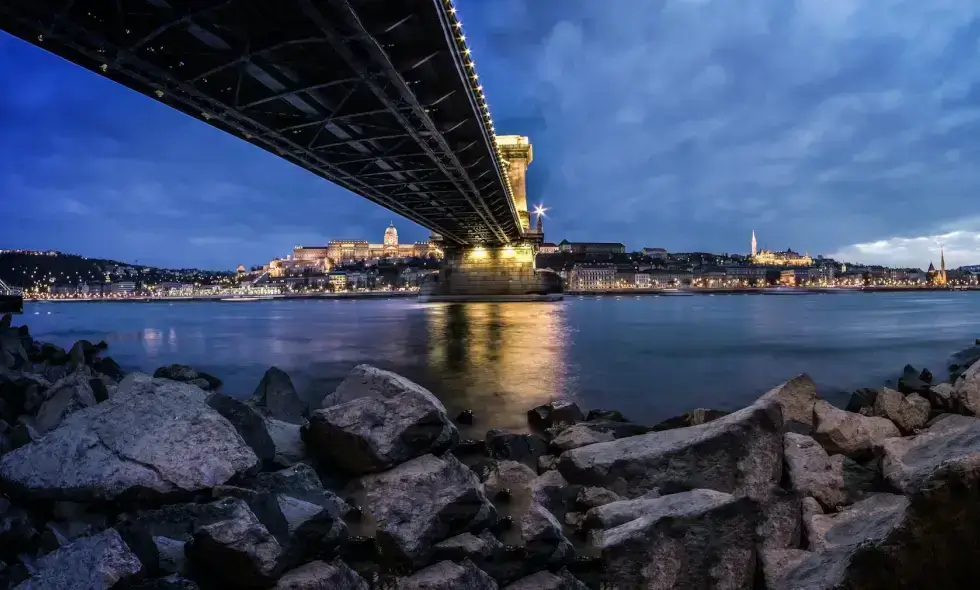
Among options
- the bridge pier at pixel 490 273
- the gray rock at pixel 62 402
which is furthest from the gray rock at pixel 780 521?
the bridge pier at pixel 490 273

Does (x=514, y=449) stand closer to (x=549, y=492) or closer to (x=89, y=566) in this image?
(x=549, y=492)

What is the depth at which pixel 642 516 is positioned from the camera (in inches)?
154

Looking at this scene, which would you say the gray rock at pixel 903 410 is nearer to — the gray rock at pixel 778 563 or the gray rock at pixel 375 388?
the gray rock at pixel 778 563

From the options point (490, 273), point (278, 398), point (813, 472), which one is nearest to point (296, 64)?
point (278, 398)

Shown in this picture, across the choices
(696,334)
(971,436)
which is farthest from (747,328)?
(971,436)

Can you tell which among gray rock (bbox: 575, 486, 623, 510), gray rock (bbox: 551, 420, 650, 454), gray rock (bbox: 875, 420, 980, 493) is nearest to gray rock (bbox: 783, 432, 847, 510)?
gray rock (bbox: 875, 420, 980, 493)

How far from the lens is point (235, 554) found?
A: 292cm

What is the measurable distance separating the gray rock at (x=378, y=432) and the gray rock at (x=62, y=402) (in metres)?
2.62

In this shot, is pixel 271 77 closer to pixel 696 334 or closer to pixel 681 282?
pixel 696 334

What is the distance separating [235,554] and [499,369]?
12895mm

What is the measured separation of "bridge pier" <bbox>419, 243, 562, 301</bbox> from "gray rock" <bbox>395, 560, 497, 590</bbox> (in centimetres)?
6130

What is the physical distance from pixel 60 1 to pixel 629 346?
20899 millimetres

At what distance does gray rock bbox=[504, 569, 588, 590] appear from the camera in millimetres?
3404

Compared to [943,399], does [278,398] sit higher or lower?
higher
